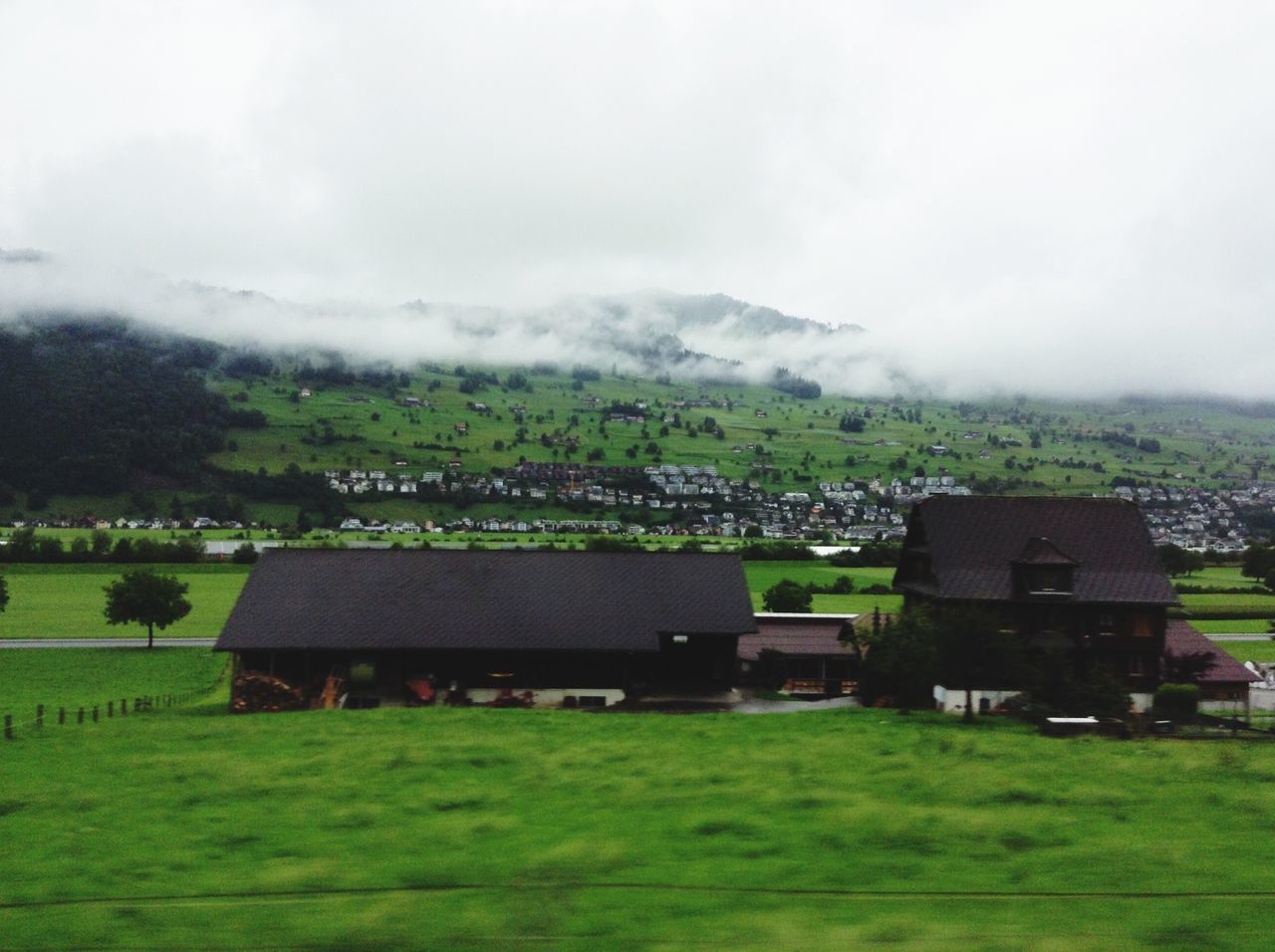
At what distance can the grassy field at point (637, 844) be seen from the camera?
32.0 ft

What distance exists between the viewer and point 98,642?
63.8m

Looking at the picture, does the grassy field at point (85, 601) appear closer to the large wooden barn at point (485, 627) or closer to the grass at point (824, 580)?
the large wooden barn at point (485, 627)

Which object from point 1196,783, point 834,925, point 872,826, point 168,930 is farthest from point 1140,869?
point 168,930

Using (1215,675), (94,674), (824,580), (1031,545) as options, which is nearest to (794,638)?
(1031,545)

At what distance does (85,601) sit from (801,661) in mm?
66756

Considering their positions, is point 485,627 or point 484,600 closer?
point 485,627

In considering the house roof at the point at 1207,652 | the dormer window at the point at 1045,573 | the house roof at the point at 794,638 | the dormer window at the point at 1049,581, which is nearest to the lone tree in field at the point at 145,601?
the house roof at the point at 794,638

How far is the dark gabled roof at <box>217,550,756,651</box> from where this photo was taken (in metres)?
39.4

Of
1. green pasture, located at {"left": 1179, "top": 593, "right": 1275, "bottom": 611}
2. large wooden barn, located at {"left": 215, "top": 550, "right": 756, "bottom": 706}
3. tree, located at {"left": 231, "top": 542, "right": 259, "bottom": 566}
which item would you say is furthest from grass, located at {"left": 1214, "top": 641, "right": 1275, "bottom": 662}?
tree, located at {"left": 231, "top": 542, "right": 259, "bottom": 566}

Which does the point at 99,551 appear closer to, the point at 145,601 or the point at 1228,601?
the point at 145,601

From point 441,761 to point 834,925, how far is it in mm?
11237

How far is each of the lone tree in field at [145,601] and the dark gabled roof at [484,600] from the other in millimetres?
24545

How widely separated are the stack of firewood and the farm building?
20906 mm

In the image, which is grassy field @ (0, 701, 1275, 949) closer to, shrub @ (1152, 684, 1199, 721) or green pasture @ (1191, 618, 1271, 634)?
shrub @ (1152, 684, 1199, 721)
